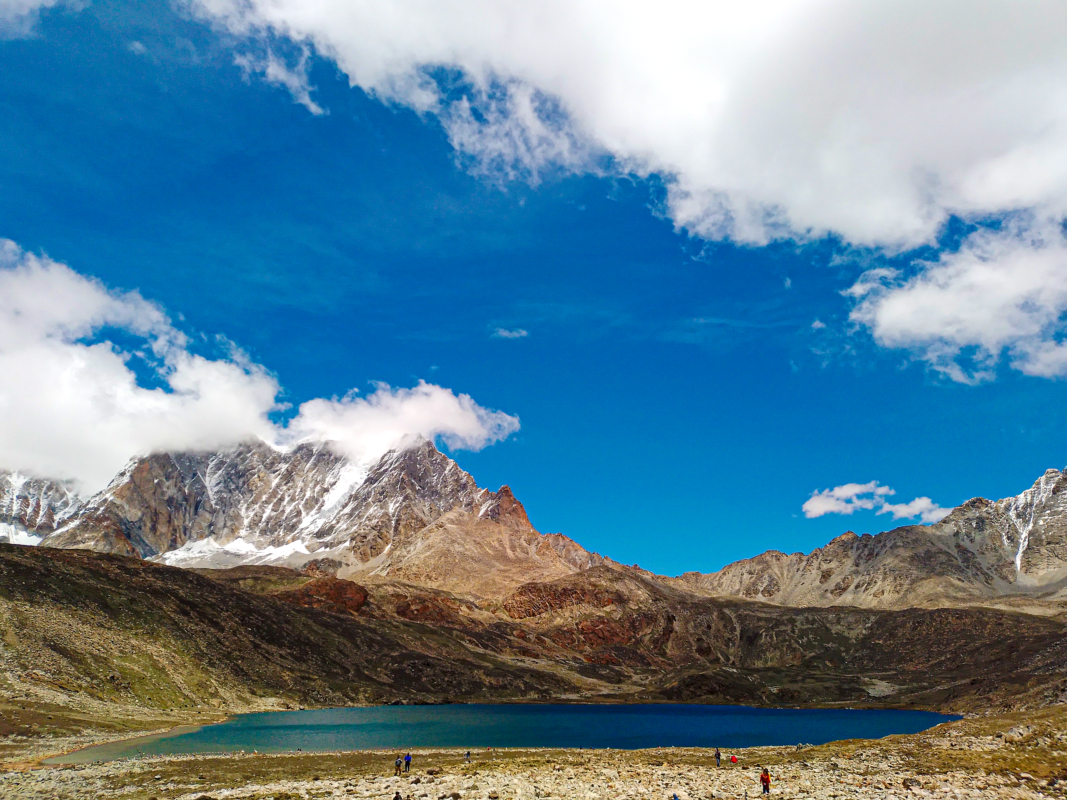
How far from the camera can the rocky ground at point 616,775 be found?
170 feet

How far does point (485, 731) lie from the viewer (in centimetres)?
12938

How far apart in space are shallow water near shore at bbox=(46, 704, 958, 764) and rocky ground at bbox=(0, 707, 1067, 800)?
14717 millimetres

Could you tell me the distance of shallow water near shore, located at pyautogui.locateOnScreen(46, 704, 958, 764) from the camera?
90250mm

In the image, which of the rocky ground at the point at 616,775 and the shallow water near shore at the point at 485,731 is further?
the shallow water near shore at the point at 485,731

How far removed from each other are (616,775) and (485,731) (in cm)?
7363

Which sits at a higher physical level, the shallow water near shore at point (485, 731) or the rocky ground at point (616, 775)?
the rocky ground at point (616, 775)

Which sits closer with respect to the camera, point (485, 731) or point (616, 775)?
point (616, 775)

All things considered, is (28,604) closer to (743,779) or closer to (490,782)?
(490,782)

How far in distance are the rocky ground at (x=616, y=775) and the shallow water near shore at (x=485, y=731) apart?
1472 cm

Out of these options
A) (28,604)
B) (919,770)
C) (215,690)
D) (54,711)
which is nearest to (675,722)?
(215,690)

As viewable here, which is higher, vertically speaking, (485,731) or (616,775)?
(616,775)

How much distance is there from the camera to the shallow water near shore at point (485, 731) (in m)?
90.2

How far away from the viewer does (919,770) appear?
59906 mm

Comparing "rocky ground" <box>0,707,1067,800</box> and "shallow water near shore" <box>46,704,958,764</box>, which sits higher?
"rocky ground" <box>0,707,1067,800</box>
